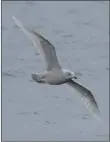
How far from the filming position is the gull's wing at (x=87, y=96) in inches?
353

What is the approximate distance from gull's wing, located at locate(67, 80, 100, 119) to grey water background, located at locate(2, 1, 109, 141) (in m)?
0.12

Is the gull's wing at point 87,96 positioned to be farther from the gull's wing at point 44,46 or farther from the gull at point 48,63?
the gull's wing at point 44,46

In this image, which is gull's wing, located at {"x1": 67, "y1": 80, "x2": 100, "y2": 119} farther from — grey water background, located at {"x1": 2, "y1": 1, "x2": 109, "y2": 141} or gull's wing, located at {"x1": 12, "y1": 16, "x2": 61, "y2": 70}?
gull's wing, located at {"x1": 12, "y1": 16, "x2": 61, "y2": 70}

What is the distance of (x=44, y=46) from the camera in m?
8.66

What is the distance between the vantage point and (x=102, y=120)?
9852 mm

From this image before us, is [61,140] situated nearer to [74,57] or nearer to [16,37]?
[74,57]

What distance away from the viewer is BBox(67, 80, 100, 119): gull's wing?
8.97m

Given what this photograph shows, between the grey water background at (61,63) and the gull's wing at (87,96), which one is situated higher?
the gull's wing at (87,96)

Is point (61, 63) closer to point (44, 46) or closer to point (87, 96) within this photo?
point (87, 96)

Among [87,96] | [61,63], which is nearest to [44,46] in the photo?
[87,96]

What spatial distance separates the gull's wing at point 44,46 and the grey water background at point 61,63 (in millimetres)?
515

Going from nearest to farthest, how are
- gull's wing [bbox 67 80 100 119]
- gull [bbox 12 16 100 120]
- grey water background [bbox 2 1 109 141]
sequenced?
gull [bbox 12 16 100 120], gull's wing [bbox 67 80 100 119], grey water background [bbox 2 1 109 141]

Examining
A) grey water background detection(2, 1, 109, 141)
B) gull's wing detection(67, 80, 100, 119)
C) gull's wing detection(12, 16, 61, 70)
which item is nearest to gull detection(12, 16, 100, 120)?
gull's wing detection(12, 16, 61, 70)

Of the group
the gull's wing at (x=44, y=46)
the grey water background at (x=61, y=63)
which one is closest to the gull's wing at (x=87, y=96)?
the grey water background at (x=61, y=63)
